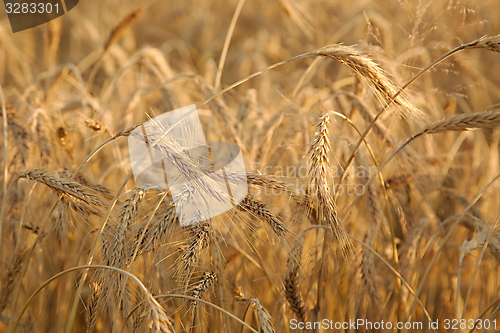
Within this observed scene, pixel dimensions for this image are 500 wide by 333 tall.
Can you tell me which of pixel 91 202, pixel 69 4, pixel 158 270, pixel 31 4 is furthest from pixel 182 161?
pixel 69 4

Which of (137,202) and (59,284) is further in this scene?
(59,284)

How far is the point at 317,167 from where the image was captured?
3.67 ft

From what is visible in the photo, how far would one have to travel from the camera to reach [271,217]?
1251mm

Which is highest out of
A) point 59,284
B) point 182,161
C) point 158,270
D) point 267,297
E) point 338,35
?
point 338,35

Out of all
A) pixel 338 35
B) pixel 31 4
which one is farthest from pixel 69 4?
pixel 338 35

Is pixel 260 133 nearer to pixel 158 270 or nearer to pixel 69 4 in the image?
pixel 158 270

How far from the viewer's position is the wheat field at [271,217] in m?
1.22

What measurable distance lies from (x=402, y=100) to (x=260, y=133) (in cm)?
91

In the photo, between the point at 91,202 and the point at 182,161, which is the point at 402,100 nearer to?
the point at 182,161

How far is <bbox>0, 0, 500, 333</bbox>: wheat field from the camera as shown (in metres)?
1.22

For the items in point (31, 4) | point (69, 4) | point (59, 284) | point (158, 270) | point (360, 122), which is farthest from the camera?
point (69, 4)

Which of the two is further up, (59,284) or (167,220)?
(167,220)

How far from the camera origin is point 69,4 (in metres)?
4.09

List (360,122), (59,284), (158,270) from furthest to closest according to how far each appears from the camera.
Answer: (360,122), (59,284), (158,270)
